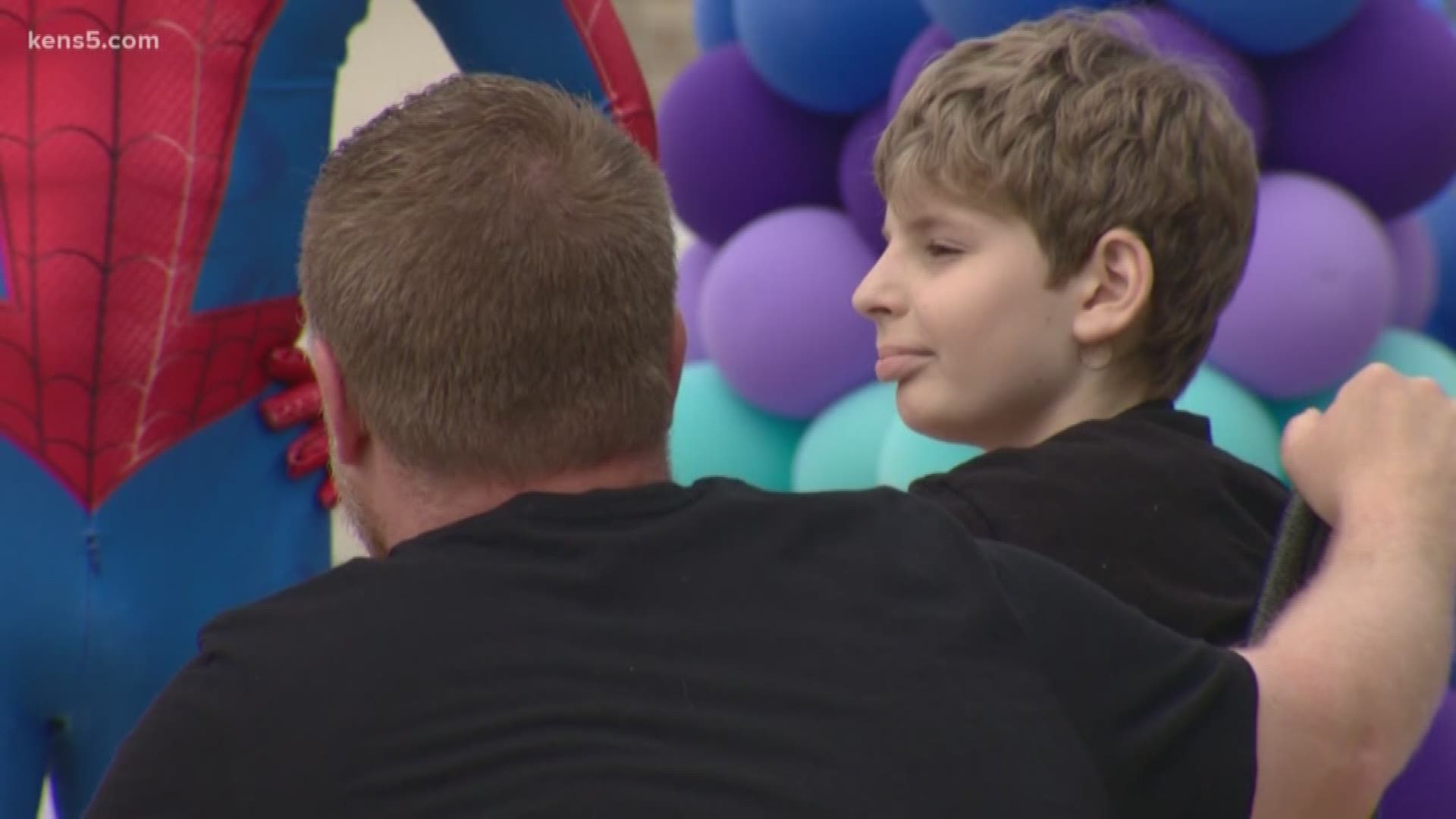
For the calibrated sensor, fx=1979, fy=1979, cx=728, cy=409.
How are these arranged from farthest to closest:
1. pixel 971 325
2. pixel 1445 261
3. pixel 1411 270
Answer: pixel 1445 261 → pixel 1411 270 → pixel 971 325

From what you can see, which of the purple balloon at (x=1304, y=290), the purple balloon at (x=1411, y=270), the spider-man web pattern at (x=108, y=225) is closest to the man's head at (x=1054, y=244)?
the spider-man web pattern at (x=108, y=225)

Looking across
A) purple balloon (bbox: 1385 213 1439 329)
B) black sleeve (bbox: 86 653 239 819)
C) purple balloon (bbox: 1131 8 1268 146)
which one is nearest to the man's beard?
black sleeve (bbox: 86 653 239 819)

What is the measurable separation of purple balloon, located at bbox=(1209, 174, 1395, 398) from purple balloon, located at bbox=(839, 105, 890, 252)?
19.3 inches

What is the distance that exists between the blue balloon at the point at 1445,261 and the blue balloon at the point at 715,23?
1.19 metres

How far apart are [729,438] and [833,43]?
61 cm

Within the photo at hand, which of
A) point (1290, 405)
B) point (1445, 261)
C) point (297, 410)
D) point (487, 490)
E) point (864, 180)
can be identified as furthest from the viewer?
point (1445, 261)

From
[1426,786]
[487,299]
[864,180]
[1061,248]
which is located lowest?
[1426,786]

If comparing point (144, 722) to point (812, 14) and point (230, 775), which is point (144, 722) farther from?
point (812, 14)

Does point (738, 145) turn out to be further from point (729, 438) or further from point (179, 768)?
point (179, 768)

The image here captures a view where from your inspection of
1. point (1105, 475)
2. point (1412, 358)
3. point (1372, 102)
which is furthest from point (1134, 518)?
point (1412, 358)

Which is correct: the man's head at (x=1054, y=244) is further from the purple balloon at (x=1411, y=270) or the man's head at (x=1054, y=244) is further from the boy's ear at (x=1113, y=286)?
the purple balloon at (x=1411, y=270)

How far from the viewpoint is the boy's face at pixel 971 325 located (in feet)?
4.41
